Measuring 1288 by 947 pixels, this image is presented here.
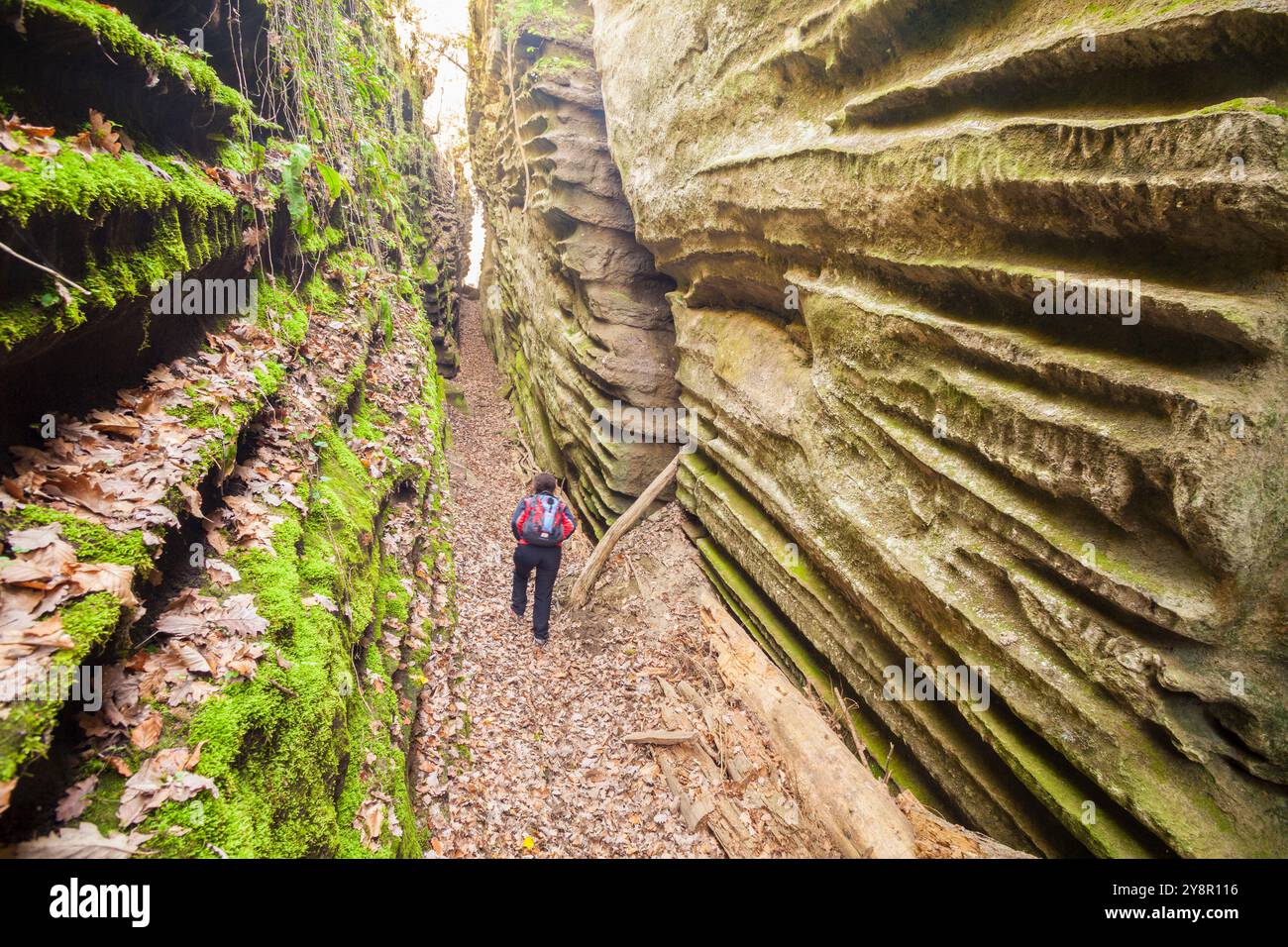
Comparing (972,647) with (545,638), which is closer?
(972,647)

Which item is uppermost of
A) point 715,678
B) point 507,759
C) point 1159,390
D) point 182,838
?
point 1159,390

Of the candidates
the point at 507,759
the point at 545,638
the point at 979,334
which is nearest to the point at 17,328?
the point at 507,759

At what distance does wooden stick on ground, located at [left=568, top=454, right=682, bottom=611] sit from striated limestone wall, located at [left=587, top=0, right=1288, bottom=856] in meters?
3.34

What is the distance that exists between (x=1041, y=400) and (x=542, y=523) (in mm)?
6195

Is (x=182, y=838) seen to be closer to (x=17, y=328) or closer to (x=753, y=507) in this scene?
(x=17, y=328)

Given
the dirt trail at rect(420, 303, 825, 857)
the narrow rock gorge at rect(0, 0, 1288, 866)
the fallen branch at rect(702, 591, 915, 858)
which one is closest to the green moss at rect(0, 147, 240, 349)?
the narrow rock gorge at rect(0, 0, 1288, 866)

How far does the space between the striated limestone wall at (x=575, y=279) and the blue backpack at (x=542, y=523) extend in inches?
103

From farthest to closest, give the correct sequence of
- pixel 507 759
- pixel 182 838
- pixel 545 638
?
1. pixel 545 638
2. pixel 507 759
3. pixel 182 838

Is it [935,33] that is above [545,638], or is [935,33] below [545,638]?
above

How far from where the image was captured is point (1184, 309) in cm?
351

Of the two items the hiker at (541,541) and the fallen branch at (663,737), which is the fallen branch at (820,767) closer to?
the fallen branch at (663,737)

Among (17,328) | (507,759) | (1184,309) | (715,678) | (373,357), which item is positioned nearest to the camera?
(17,328)

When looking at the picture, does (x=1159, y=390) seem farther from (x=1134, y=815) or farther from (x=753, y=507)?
(x=753, y=507)

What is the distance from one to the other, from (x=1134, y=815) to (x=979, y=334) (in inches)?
139
